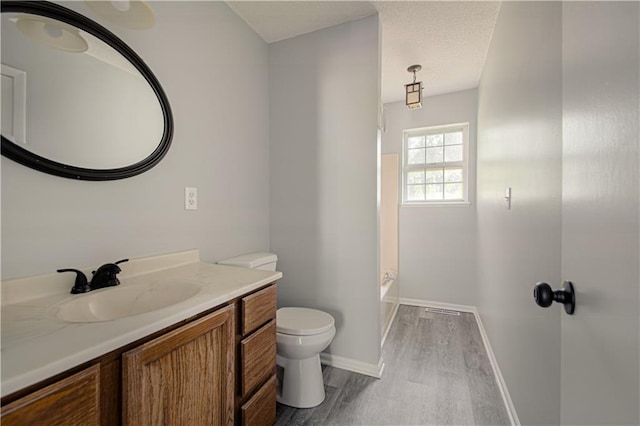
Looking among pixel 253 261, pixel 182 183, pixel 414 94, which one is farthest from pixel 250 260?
pixel 414 94

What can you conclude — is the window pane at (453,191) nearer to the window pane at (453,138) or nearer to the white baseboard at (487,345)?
the window pane at (453,138)

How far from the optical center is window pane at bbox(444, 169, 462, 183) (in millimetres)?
3219

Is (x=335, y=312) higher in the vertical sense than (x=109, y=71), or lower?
lower

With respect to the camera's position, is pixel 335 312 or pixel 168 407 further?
pixel 335 312

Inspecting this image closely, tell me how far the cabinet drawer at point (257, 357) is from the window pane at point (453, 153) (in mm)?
2914

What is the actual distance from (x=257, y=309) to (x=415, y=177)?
2.82 meters

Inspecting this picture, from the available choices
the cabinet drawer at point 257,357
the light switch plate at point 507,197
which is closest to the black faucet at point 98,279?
the cabinet drawer at point 257,357

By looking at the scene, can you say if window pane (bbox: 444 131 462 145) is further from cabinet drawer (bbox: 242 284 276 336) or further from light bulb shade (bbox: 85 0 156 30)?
light bulb shade (bbox: 85 0 156 30)

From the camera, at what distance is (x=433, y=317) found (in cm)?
291

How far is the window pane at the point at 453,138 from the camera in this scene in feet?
10.6

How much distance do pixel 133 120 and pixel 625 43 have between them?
1618mm

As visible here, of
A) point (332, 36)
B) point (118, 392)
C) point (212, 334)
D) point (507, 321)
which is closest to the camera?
point (118, 392)

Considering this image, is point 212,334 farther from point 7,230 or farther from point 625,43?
point 625,43

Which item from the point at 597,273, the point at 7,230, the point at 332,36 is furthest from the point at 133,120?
the point at 597,273
